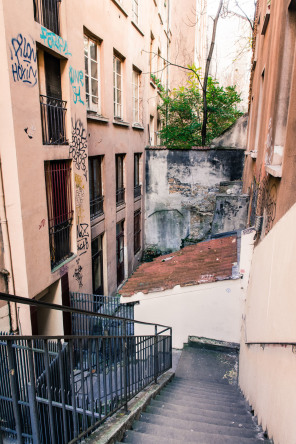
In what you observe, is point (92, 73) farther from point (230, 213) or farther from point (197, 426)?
point (197, 426)

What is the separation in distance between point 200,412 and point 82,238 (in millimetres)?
5074

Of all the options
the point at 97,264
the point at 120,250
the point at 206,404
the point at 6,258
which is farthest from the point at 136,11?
the point at 206,404

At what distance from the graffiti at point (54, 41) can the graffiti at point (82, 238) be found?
395cm

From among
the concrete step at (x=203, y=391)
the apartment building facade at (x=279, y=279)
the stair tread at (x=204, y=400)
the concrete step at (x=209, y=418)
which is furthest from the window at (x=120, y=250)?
the concrete step at (x=209, y=418)

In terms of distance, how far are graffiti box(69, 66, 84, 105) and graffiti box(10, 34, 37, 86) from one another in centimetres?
157

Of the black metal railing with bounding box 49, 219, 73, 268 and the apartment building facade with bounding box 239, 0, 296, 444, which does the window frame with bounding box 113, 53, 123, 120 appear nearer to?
the black metal railing with bounding box 49, 219, 73, 268

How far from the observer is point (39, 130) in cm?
584

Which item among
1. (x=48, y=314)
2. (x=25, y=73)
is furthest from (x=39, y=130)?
(x=48, y=314)

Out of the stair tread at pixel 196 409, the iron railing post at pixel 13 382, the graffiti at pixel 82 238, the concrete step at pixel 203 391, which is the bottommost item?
the concrete step at pixel 203 391

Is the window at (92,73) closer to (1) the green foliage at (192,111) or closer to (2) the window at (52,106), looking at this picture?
(2) the window at (52,106)

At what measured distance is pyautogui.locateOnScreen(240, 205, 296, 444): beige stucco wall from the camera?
8.07 feet

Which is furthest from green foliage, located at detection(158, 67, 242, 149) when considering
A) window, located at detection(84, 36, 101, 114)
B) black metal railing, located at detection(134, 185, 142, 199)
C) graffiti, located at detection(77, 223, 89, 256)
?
graffiti, located at detection(77, 223, 89, 256)

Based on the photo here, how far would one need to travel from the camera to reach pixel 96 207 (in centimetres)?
941

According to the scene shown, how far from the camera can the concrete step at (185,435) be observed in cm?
326
